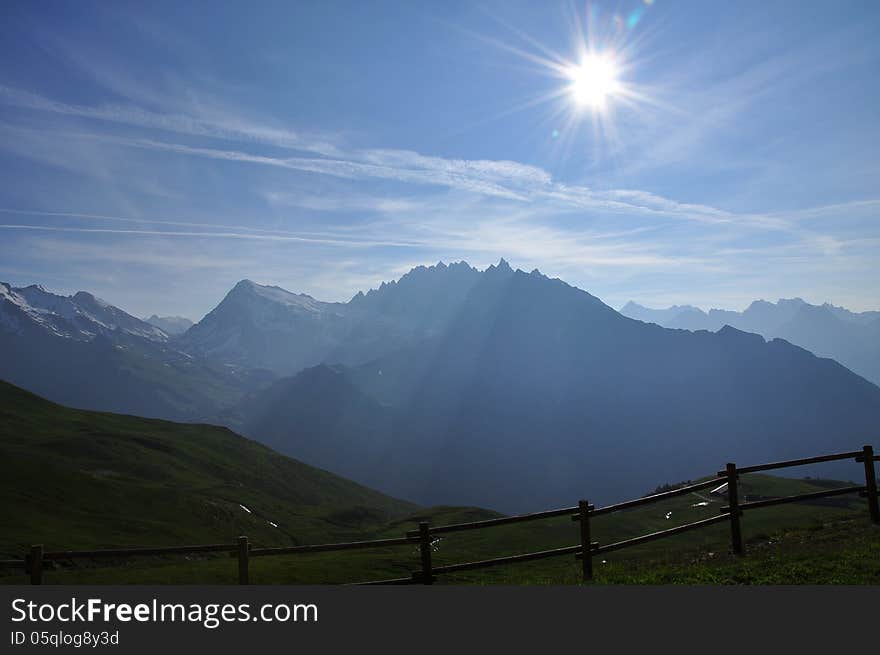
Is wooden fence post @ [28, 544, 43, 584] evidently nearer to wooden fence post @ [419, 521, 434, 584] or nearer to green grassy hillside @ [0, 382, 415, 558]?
wooden fence post @ [419, 521, 434, 584]

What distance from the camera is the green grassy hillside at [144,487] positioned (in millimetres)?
65875

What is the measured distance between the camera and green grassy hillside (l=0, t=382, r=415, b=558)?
Answer: 216ft

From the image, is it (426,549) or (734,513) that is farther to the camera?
(734,513)

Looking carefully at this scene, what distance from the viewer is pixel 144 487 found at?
8825 cm

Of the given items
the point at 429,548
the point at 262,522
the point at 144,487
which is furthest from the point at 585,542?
the point at 262,522

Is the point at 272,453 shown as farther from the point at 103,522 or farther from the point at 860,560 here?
the point at 860,560

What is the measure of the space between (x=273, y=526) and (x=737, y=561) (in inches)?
3516


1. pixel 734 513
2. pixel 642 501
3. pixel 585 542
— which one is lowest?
pixel 585 542

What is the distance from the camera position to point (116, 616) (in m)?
13.1

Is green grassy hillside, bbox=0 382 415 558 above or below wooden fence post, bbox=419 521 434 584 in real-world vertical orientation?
above

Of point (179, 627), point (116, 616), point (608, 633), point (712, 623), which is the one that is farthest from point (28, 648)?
point (712, 623)

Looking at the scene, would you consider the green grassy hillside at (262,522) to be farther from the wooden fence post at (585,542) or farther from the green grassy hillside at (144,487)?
the wooden fence post at (585,542)

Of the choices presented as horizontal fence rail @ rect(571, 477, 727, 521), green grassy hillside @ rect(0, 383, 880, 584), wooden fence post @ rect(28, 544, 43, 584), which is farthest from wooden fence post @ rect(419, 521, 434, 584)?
wooden fence post @ rect(28, 544, 43, 584)

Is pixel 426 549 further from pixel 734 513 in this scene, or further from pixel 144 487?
pixel 144 487
